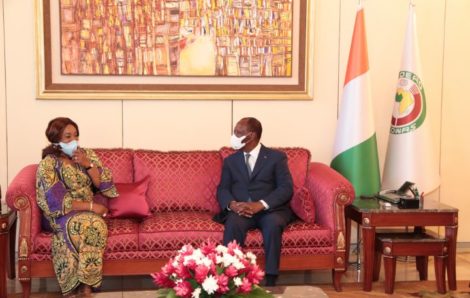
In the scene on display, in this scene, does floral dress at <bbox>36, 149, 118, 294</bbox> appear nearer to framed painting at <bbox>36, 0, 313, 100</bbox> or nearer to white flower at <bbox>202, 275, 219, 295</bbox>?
framed painting at <bbox>36, 0, 313, 100</bbox>

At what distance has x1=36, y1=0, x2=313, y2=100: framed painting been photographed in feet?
17.4

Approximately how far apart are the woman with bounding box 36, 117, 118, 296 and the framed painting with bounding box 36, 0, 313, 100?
981 millimetres

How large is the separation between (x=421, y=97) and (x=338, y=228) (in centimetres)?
156

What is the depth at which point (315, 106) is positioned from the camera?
570cm

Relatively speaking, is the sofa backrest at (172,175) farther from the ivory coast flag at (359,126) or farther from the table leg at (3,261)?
the table leg at (3,261)

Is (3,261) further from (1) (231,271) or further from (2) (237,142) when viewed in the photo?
(1) (231,271)

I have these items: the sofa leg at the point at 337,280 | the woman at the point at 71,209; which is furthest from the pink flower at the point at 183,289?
the sofa leg at the point at 337,280

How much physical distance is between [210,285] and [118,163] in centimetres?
257

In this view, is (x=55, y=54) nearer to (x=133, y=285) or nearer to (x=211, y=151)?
(x=211, y=151)

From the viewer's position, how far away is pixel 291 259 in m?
4.59

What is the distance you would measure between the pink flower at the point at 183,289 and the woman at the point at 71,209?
1.73 m

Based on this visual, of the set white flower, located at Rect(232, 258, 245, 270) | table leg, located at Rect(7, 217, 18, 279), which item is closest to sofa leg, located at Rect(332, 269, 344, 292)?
white flower, located at Rect(232, 258, 245, 270)

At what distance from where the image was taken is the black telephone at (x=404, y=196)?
A: 4707 millimetres

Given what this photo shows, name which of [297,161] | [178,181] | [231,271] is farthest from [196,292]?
[297,161]
